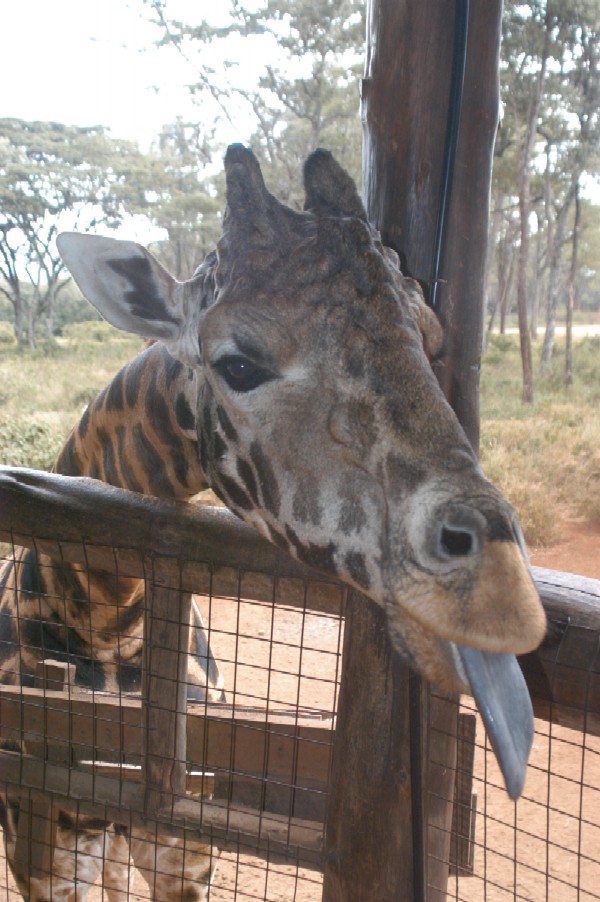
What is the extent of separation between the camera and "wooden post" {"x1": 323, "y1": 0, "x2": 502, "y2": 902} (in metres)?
1.50

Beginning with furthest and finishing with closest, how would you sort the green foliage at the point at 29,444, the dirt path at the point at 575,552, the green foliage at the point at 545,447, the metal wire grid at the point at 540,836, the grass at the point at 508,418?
1. the green foliage at the point at 29,444
2. the grass at the point at 508,418
3. the green foliage at the point at 545,447
4. the dirt path at the point at 575,552
5. the metal wire grid at the point at 540,836

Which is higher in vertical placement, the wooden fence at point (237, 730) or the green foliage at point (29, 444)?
the wooden fence at point (237, 730)

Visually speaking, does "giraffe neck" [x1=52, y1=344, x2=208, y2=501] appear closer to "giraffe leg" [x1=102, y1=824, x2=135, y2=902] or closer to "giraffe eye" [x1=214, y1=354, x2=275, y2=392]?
"giraffe eye" [x1=214, y1=354, x2=275, y2=392]

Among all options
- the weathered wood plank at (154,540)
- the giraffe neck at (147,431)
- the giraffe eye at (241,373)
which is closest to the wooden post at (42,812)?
the weathered wood plank at (154,540)

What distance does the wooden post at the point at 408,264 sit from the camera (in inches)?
59.2

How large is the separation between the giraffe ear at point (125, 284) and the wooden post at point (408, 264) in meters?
0.52

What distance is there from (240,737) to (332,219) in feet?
4.55

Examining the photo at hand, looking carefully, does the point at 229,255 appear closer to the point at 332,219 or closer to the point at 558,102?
the point at 332,219

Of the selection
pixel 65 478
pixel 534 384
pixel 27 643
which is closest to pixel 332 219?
pixel 65 478

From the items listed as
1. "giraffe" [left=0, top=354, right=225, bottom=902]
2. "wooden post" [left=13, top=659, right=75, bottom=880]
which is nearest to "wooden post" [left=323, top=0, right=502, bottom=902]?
"giraffe" [left=0, top=354, right=225, bottom=902]

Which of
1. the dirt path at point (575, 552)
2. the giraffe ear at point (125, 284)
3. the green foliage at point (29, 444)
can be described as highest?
the giraffe ear at point (125, 284)

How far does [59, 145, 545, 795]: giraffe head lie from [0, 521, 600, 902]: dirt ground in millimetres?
759

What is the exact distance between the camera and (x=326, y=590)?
1.73 meters

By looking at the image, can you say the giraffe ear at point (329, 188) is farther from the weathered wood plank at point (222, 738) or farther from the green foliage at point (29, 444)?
the green foliage at point (29, 444)
